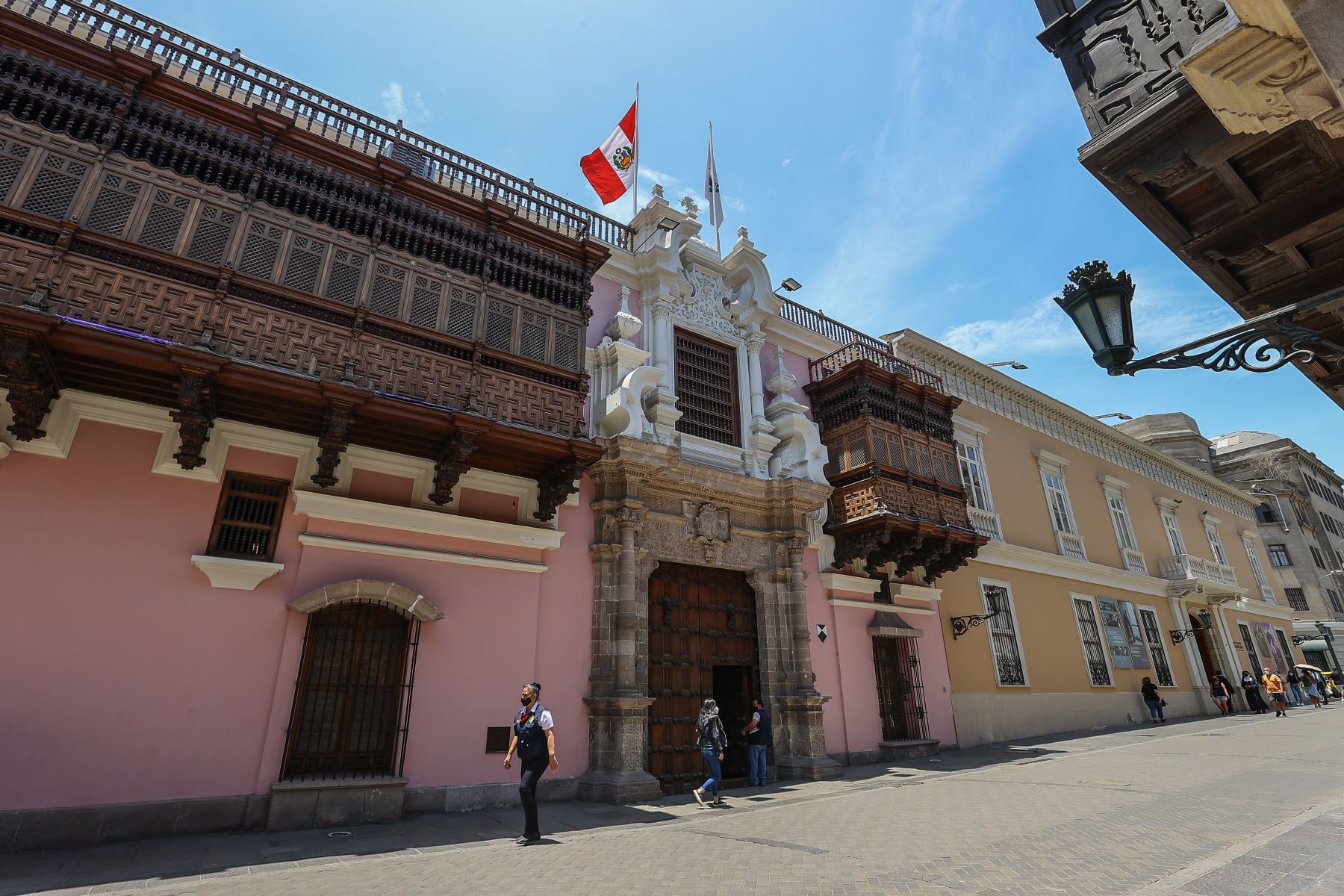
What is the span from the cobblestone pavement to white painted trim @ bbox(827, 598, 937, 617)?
13.6 feet

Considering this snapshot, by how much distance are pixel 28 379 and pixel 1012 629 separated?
761 inches

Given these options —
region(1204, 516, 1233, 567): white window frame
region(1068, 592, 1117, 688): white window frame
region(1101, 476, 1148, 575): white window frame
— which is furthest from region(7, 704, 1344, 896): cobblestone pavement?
region(1204, 516, 1233, 567): white window frame

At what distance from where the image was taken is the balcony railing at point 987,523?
17031mm

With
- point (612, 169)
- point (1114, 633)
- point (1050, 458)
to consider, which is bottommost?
point (1114, 633)

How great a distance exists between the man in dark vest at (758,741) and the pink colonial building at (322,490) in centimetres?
105

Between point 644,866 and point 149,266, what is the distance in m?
8.28

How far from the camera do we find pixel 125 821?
667 cm

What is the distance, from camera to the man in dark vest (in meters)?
10.6

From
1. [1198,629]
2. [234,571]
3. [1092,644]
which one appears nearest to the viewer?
[234,571]

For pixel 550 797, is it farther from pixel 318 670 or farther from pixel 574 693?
pixel 318 670

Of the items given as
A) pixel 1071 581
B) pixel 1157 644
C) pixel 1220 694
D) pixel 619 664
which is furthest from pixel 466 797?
pixel 1220 694

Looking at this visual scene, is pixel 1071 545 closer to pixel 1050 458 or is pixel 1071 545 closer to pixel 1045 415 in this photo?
pixel 1050 458

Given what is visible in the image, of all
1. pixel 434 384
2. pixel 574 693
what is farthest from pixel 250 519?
pixel 574 693

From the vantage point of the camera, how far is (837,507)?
1395 cm
